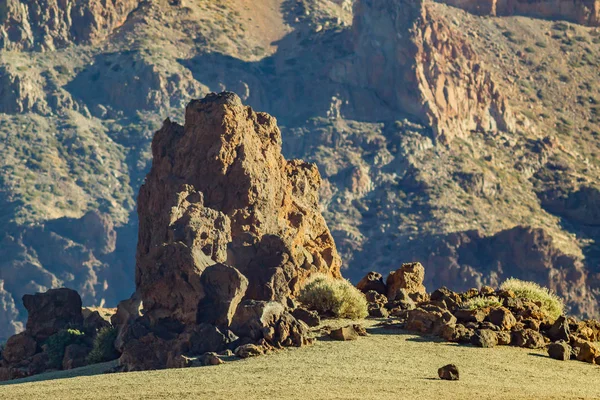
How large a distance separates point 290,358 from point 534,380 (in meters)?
6.28

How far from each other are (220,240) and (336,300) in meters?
4.35

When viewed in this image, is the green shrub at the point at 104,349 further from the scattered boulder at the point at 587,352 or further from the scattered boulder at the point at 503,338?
the scattered boulder at the point at 587,352

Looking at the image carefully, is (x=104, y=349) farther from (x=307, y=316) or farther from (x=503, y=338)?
(x=503, y=338)

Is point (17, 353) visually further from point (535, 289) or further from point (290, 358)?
point (535, 289)

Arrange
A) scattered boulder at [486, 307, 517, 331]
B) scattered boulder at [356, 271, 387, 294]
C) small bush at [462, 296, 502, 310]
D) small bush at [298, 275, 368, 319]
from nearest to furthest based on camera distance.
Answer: scattered boulder at [486, 307, 517, 331] → small bush at [462, 296, 502, 310] → small bush at [298, 275, 368, 319] → scattered boulder at [356, 271, 387, 294]

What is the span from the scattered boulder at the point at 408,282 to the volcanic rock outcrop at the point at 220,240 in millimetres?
2507

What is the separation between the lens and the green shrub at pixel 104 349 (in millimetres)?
51094

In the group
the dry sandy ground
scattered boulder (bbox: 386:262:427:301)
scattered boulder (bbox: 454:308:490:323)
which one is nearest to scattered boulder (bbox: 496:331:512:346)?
the dry sandy ground

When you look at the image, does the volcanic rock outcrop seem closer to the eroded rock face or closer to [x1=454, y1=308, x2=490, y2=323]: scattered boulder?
the eroded rock face

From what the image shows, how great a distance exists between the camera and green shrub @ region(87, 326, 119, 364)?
168ft

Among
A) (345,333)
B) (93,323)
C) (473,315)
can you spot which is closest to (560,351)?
(473,315)

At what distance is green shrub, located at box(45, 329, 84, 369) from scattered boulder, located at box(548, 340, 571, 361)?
14770 millimetres

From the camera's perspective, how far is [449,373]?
4175 centimetres

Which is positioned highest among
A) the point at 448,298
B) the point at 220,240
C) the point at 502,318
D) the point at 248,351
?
the point at 220,240
